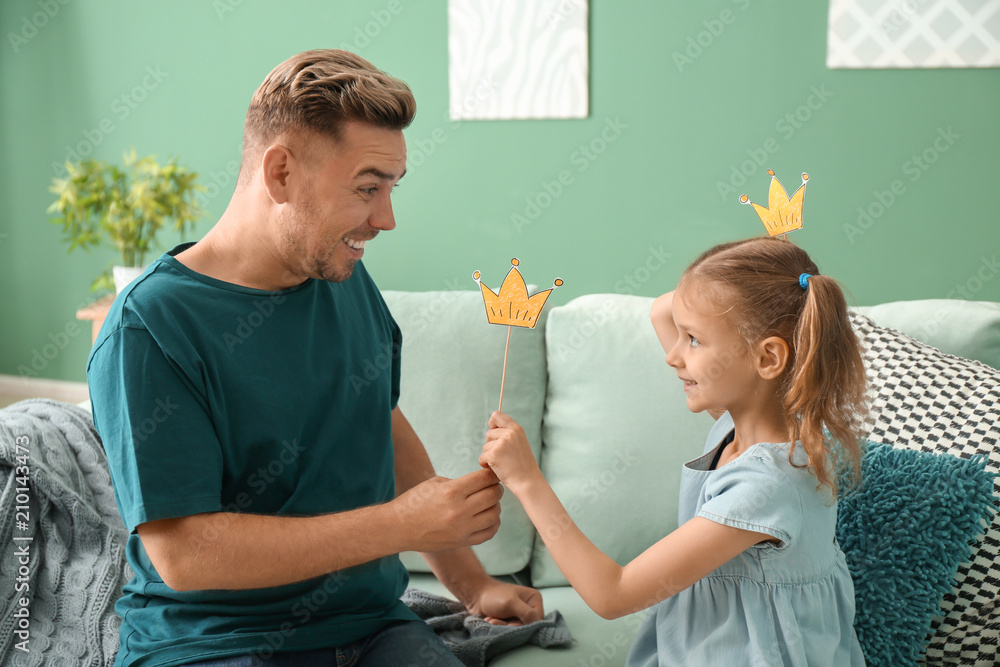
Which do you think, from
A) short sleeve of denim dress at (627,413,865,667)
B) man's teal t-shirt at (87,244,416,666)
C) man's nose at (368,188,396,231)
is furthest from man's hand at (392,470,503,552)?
man's nose at (368,188,396,231)

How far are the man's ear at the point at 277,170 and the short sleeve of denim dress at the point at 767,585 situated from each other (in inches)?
29.2

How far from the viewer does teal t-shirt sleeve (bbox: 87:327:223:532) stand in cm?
95

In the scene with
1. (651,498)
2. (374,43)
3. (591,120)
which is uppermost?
(374,43)

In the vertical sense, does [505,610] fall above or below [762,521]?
below

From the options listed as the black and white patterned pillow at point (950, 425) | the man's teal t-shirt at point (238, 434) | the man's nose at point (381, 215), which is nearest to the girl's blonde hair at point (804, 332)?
the black and white patterned pillow at point (950, 425)

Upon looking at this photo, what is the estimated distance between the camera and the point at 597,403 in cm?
176

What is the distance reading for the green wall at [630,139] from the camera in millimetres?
2113

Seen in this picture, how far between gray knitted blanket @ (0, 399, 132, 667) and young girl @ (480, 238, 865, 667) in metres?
0.76

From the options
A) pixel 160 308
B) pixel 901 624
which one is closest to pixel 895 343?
pixel 901 624

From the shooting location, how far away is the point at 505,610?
4.64 feet

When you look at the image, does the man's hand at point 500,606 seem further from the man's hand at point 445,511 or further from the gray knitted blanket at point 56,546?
the gray knitted blanket at point 56,546

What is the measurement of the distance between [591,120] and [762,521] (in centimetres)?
159

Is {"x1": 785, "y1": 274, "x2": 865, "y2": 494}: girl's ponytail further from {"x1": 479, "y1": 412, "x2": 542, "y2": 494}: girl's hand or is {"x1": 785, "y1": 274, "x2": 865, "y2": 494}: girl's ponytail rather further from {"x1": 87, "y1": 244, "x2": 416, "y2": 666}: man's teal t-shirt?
{"x1": 87, "y1": 244, "x2": 416, "y2": 666}: man's teal t-shirt

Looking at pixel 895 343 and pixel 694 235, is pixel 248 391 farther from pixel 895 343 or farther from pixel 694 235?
pixel 694 235
